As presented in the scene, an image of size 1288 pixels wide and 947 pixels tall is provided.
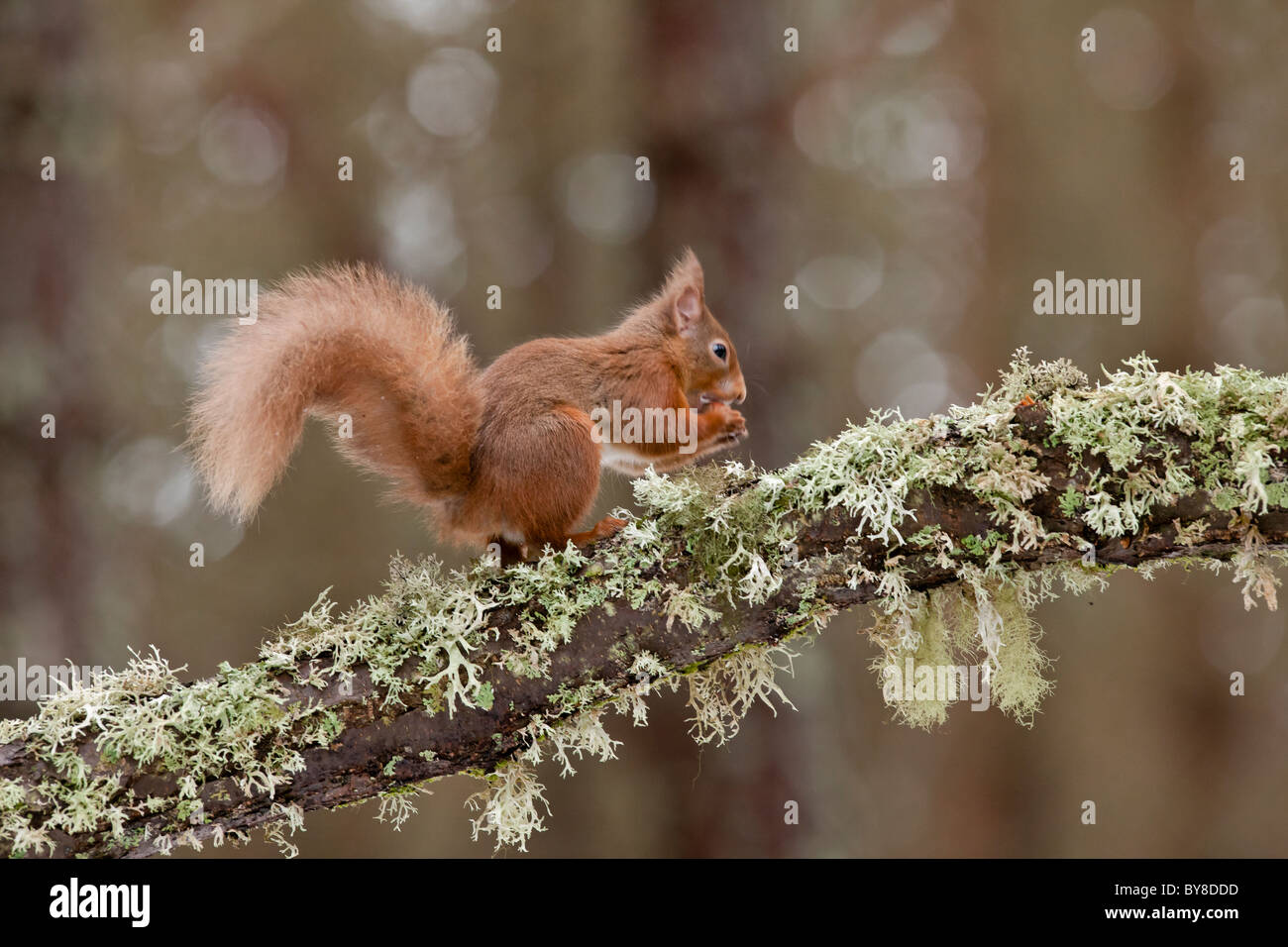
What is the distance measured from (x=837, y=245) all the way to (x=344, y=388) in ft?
14.7

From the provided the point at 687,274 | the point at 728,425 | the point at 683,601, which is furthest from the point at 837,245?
the point at 683,601

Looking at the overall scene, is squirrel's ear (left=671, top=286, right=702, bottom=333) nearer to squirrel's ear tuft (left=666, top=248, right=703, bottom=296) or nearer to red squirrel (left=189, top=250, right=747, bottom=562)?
squirrel's ear tuft (left=666, top=248, right=703, bottom=296)

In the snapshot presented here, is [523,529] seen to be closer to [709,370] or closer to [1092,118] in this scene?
[709,370]

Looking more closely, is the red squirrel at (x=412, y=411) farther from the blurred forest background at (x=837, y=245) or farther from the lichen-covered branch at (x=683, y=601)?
the blurred forest background at (x=837, y=245)

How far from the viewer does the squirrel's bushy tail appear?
2.27m

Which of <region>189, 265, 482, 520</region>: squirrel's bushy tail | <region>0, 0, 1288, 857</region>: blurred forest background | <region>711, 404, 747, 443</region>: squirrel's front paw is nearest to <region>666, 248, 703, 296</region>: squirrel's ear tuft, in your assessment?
<region>711, 404, 747, 443</region>: squirrel's front paw

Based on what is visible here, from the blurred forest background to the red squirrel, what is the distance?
6.32 feet

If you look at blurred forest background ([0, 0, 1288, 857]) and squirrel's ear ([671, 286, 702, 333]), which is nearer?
squirrel's ear ([671, 286, 702, 333])

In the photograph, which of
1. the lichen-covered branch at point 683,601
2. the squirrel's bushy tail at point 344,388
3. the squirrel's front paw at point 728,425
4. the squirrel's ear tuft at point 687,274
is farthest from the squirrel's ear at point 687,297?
the lichen-covered branch at point 683,601

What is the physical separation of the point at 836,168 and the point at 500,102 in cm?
215

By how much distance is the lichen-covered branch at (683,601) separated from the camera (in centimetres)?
189

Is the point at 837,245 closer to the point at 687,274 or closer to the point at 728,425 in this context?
the point at 687,274

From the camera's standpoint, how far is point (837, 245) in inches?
248

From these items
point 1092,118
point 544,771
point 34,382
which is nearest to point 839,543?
point 34,382
